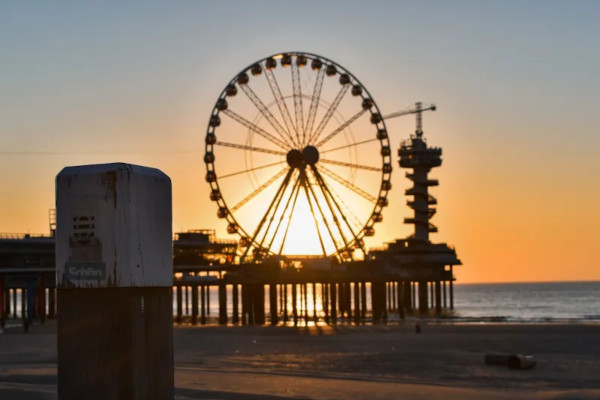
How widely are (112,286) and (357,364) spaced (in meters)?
27.4

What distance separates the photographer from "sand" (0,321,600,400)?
19406 millimetres

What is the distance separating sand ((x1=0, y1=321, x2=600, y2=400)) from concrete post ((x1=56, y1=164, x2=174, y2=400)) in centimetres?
1267

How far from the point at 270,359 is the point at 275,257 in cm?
3504

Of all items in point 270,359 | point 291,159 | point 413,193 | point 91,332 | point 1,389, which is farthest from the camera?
point 413,193

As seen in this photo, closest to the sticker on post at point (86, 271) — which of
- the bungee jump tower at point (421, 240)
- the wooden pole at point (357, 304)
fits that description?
the wooden pole at point (357, 304)

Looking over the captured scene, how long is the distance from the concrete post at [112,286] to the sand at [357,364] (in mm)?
12667

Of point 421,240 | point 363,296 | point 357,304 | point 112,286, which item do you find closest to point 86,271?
point 112,286

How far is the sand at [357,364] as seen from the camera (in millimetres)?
19406

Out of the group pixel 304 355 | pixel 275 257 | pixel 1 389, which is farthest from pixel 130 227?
pixel 275 257

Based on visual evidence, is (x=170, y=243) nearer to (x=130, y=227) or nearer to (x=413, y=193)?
(x=130, y=227)

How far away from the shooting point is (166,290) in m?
3.39

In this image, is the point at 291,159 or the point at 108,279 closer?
the point at 108,279

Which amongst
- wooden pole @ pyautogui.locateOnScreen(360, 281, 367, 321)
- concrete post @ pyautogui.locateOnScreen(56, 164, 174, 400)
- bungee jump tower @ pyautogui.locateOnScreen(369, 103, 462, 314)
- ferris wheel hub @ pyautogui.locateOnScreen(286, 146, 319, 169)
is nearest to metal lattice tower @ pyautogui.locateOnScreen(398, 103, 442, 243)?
bungee jump tower @ pyautogui.locateOnScreen(369, 103, 462, 314)

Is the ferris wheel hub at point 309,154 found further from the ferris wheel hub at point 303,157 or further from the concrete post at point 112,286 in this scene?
the concrete post at point 112,286
